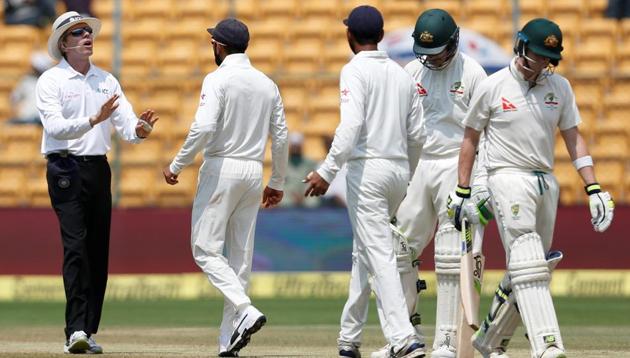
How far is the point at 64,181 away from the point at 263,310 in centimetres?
562

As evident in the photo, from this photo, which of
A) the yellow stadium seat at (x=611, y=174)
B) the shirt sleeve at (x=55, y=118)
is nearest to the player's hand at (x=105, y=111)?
the shirt sleeve at (x=55, y=118)

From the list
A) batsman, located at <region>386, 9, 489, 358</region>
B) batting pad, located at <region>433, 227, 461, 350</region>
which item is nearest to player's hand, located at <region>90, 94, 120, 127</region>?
batsman, located at <region>386, 9, 489, 358</region>

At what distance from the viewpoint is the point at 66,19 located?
9602mm

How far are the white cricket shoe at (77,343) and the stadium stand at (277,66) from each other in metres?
8.05

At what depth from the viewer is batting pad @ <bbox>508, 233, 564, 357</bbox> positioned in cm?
770

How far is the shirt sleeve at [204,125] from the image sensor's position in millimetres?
8875

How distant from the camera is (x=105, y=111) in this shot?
29.9ft

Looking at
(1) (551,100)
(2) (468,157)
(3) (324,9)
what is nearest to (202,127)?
(2) (468,157)

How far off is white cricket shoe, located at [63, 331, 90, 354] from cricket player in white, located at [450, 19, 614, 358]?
2.66m

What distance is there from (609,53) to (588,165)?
37.4 feet

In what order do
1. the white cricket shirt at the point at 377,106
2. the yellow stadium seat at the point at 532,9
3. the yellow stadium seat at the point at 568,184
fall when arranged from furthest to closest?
the yellow stadium seat at the point at 532,9 < the yellow stadium seat at the point at 568,184 < the white cricket shirt at the point at 377,106

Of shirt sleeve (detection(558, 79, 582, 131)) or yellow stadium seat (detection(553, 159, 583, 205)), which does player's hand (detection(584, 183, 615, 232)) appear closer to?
shirt sleeve (detection(558, 79, 582, 131))

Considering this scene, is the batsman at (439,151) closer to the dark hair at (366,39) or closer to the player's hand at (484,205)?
the player's hand at (484,205)

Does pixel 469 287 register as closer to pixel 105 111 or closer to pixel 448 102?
pixel 448 102
